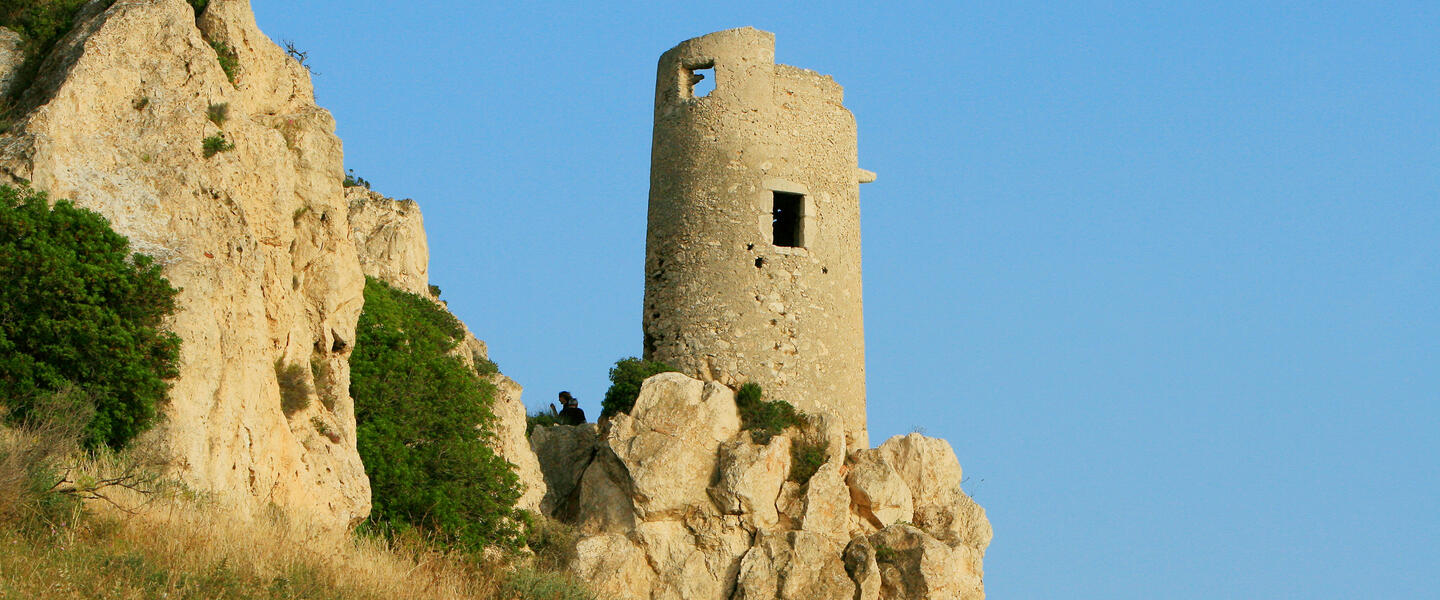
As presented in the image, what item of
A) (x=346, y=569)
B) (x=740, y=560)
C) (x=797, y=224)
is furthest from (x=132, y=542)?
(x=797, y=224)

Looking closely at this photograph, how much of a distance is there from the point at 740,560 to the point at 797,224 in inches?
205

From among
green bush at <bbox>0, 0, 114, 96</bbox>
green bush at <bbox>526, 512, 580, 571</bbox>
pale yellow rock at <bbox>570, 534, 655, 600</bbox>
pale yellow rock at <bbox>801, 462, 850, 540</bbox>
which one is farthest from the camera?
pale yellow rock at <bbox>801, 462, 850, 540</bbox>

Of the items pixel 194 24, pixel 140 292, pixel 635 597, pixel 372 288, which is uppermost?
pixel 194 24

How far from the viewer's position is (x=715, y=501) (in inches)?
825

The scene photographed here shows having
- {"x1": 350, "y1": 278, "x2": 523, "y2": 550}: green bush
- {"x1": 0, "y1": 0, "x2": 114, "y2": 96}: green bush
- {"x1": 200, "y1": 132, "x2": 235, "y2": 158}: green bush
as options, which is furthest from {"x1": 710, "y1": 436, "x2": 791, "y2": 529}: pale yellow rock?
{"x1": 0, "y1": 0, "x2": 114, "y2": 96}: green bush

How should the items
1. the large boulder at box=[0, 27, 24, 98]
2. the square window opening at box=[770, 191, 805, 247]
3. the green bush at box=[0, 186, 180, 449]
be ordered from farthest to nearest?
the square window opening at box=[770, 191, 805, 247] < the large boulder at box=[0, 27, 24, 98] < the green bush at box=[0, 186, 180, 449]

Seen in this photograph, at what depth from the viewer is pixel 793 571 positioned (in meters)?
20.4

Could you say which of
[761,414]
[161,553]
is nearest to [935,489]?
[761,414]

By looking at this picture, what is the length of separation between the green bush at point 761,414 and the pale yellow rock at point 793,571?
1.36 meters

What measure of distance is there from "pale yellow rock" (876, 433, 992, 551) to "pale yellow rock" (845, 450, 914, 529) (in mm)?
403

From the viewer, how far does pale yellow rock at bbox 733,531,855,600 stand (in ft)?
66.6

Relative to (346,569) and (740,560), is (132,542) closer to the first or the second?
(346,569)

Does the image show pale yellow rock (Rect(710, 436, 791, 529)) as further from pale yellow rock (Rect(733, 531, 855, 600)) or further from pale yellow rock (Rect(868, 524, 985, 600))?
pale yellow rock (Rect(868, 524, 985, 600))

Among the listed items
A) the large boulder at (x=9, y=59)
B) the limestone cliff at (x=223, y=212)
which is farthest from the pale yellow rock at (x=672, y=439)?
the large boulder at (x=9, y=59)
